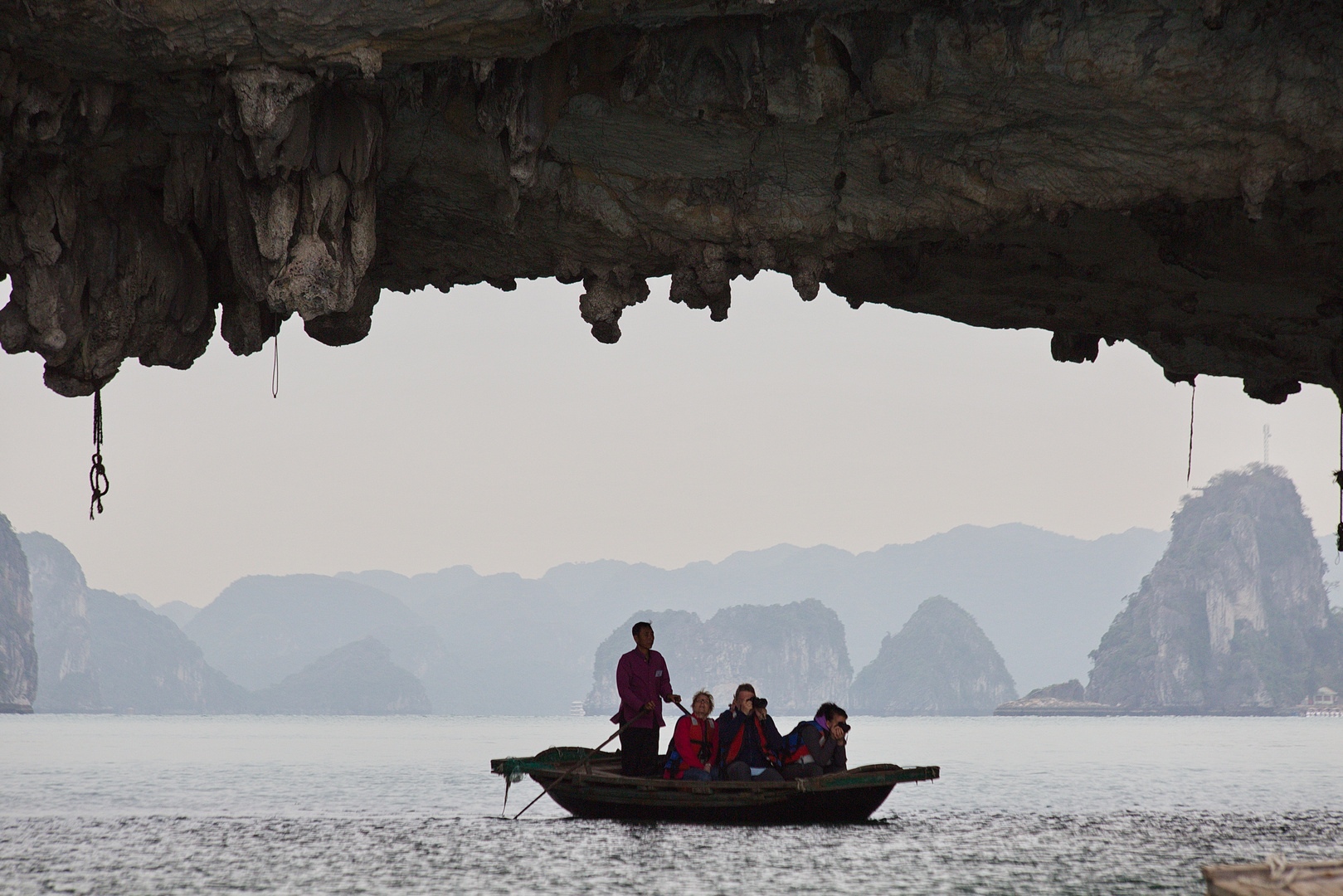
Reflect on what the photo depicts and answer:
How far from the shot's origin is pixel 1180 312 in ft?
45.7

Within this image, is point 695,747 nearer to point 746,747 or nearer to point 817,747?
point 746,747

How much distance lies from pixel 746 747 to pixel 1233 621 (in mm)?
162313

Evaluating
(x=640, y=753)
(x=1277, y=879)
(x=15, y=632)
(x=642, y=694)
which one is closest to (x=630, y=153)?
(x=642, y=694)

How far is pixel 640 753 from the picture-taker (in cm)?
1509

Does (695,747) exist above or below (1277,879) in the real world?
below

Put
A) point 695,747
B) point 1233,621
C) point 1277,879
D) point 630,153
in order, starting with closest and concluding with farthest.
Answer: point 1277,879 < point 630,153 < point 695,747 < point 1233,621

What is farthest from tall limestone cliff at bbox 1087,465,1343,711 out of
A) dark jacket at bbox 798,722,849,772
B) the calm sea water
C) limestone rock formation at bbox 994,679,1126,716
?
dark jacket at bbox 798,722,849,772

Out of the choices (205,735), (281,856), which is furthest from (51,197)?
(205,735)

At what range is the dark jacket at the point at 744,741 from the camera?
14.6m

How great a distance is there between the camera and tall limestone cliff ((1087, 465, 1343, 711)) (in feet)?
511

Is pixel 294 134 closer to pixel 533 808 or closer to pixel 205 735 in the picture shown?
pixel 533 808

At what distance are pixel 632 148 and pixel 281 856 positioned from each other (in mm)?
8476

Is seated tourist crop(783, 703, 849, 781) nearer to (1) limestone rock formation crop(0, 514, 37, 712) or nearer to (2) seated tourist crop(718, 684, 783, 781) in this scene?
(2) seated tourist crop(718, 684, 783, 781)

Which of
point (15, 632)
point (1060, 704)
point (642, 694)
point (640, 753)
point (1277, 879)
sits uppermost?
point (642, 694)
